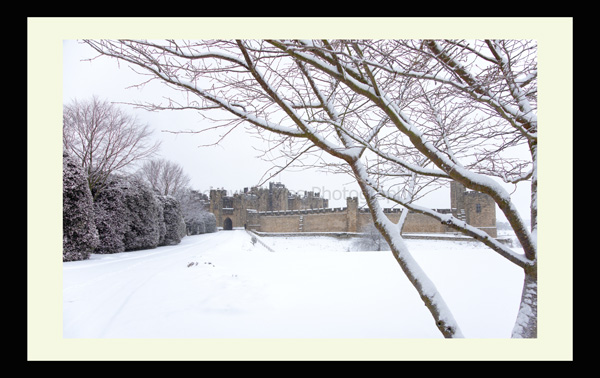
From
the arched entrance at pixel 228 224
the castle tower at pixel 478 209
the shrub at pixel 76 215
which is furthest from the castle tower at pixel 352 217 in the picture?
the shrub at pixel 76 215

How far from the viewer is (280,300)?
304 centimetres

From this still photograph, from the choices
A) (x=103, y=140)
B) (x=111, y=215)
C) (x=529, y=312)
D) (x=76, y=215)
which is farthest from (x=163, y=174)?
(x=529, y=312)

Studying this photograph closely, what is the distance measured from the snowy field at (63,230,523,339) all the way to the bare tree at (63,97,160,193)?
1.92m

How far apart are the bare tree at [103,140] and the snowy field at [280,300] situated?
6.31 feet

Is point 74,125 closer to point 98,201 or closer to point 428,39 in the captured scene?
point 98,201

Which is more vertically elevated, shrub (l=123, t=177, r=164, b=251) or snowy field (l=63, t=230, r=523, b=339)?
shrub (l=123, t=177, r=164, b=251)

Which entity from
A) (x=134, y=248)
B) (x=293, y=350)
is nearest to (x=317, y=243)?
(x=134, y=248)

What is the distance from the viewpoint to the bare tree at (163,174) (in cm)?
692

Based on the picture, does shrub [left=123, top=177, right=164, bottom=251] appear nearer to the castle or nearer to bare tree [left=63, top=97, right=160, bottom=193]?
bare tree [left=63, top=97, right=160, bottom=193]

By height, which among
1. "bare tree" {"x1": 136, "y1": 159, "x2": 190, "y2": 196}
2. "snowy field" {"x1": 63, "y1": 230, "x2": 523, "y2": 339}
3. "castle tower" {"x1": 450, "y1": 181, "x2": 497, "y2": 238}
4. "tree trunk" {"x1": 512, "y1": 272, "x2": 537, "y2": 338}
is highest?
"bare tree" {"x1": 136, "y1": 159, "x2": 190, "y2": 196}

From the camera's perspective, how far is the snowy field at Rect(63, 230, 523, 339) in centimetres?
244

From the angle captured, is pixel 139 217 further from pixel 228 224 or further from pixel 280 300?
pixel 228 224

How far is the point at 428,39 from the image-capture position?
180 centimetres

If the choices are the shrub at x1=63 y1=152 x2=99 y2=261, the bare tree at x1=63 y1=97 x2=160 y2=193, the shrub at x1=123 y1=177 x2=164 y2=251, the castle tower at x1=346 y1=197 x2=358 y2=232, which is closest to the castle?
the castle tower at x1=346 y1=197 x2=358 y2=232
